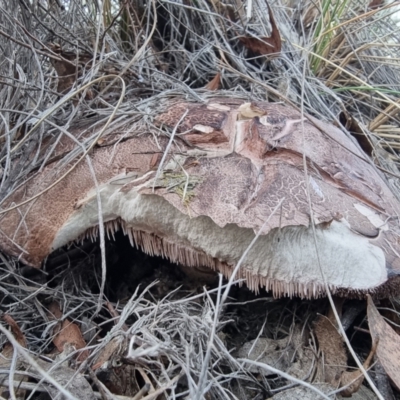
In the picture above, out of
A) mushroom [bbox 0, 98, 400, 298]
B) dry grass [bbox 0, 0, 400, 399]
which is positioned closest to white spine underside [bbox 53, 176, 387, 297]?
mushroom [bbox 0, 98, 400, 298]

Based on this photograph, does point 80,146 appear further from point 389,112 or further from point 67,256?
point 389,112

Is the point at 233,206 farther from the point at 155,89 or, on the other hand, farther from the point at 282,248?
the point at 155,89

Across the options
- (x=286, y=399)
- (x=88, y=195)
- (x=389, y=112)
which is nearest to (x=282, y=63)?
(x=389, y=112)

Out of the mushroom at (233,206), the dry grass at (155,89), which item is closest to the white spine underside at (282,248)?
the mushroom at (233,206)

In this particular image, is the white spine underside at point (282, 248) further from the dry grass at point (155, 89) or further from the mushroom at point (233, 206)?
the dry grass at point (155, 89)

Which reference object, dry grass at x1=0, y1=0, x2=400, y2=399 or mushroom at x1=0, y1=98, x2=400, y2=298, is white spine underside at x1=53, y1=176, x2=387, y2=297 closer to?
mushroom at x1=0, y1=98, x2=400, y2=298

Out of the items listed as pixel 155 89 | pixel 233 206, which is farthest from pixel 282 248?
pixel 155 89

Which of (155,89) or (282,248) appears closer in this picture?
(282,248)
